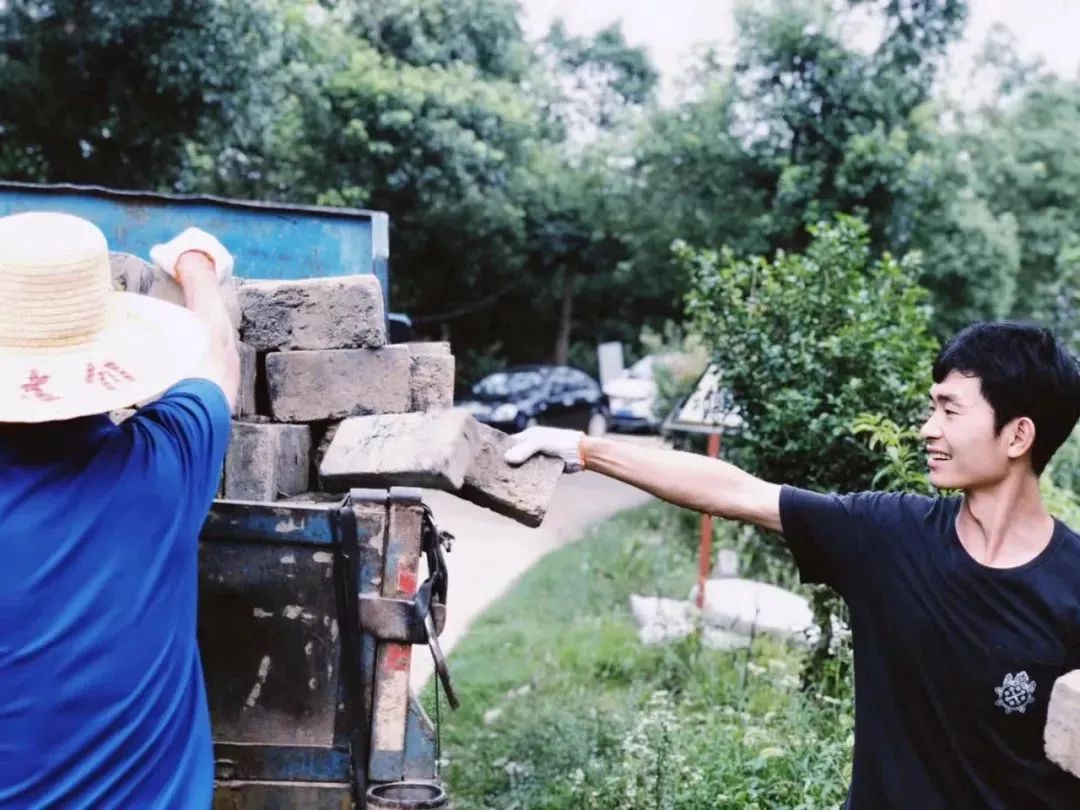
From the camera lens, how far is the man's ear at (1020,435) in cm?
226

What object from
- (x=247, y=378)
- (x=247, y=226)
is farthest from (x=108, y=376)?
(x=247, y=226)

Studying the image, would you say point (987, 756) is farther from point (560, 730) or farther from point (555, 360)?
point (555, 360)

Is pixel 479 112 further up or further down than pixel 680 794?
further up

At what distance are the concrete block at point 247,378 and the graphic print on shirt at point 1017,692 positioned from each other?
6.68 feet

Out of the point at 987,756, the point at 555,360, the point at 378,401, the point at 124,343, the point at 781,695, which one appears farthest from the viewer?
the point at 555,360

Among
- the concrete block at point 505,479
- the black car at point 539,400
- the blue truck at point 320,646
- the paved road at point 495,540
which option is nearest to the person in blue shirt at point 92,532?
the blue truck at point 320,646

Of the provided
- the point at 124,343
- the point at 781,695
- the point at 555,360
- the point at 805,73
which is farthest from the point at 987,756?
the point at 555,360

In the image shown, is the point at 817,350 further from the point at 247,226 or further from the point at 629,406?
the point at 629,406

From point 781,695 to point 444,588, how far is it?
3101mm

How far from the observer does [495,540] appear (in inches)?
454

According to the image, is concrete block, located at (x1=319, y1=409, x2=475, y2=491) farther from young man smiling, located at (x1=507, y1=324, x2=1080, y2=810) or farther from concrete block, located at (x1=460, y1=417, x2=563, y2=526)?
young man smiling, located at (x1=507, y1=324, x2=1080, y2=810)

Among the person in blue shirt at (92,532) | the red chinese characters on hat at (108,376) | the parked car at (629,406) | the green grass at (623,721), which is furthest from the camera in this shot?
the parked car at (629,406)

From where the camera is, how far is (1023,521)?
2.26 metres

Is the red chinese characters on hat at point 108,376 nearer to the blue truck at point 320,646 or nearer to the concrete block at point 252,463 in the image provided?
the blue truck at point 320,646
